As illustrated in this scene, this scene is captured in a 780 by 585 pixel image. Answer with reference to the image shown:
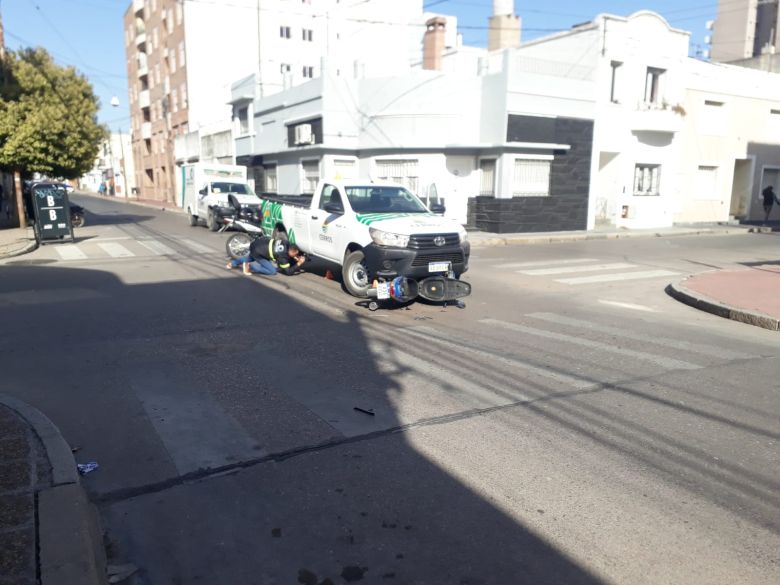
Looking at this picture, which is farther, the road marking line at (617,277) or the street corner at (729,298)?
the road marking line at (617,277)

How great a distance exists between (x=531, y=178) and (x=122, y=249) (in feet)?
48.5

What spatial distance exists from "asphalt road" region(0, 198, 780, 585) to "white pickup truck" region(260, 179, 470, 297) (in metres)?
0.75

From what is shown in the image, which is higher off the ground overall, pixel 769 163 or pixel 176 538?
pixel 769 163

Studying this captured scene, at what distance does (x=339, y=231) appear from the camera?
10547 mm

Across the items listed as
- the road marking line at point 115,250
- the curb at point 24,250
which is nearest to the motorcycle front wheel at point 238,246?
the road marking line at point 115,250

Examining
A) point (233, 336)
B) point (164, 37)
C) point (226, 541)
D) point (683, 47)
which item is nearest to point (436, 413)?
point (226, 541)

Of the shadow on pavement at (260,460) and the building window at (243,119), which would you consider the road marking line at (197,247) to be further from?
the building window at (243,119)

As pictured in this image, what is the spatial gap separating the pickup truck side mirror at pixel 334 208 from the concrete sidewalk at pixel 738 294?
6347 millimetres

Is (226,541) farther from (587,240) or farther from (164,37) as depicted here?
(164,37)

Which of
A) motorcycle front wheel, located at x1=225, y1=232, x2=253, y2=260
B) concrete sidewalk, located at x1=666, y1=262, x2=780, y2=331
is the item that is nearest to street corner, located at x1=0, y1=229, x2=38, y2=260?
motorcycle front wheel, located at x1=225, y1=232, x2=253, y2=260

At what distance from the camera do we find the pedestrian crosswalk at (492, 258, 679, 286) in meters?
13.3

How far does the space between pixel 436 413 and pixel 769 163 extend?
3320 cm

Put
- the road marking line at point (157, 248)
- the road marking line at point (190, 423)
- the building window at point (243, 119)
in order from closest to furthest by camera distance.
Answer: the road marking line at point (190, 423), the road marking line at point (157, 248), the building window at point (243, 119)

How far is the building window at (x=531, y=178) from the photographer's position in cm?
2288
